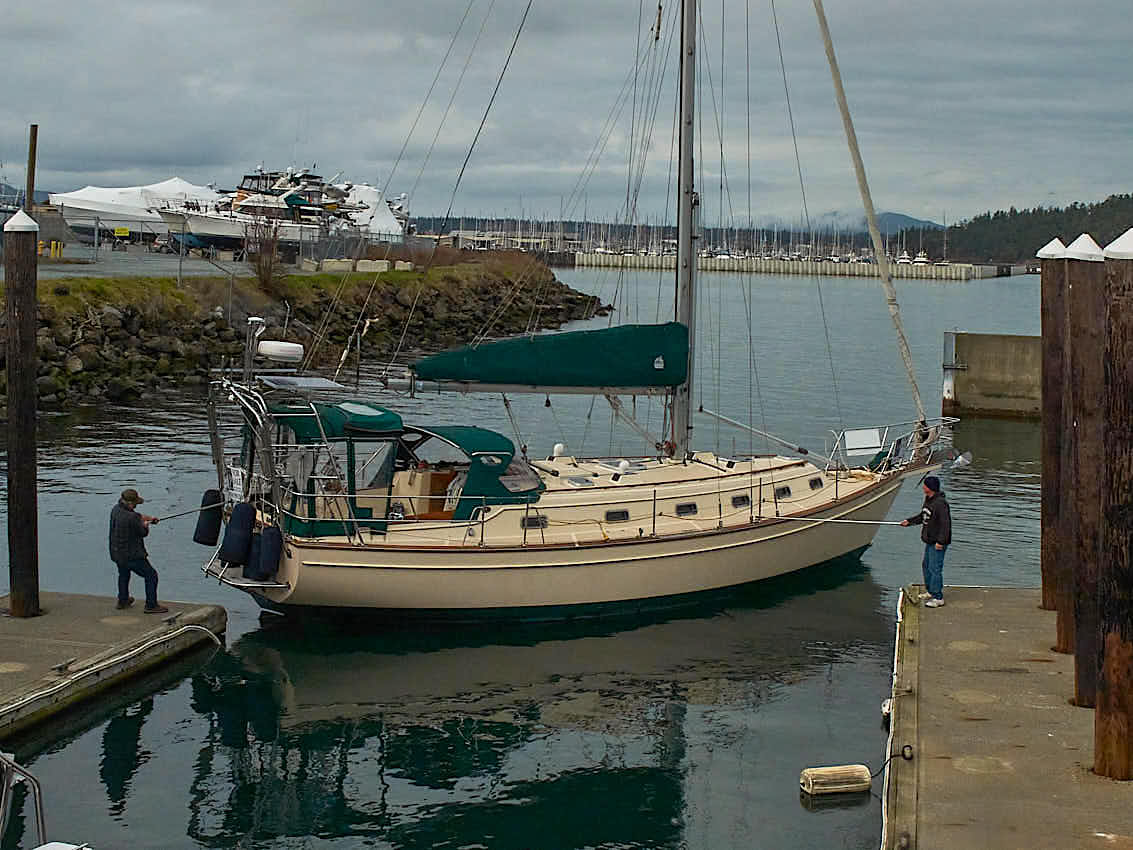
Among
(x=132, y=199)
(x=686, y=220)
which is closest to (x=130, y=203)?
(x=132, y=199)

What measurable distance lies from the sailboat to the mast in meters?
0.03

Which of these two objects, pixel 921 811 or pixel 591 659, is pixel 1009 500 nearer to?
pixel 591 659

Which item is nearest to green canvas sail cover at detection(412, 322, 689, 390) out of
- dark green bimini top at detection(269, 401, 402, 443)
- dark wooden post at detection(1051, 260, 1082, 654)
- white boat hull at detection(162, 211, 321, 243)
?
dark green bimini top at detection(269, 401, 402, 443)

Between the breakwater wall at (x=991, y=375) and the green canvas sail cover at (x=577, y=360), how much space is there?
22071 mm

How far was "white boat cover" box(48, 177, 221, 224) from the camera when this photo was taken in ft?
273

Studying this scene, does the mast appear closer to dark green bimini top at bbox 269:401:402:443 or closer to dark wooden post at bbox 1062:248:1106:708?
dark green bimini top at bbox 269:401:402:443

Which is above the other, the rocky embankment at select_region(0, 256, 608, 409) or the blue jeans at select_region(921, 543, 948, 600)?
the rocky embankment at select_region(0, 256, 608, 409)

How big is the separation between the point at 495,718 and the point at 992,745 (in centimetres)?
595

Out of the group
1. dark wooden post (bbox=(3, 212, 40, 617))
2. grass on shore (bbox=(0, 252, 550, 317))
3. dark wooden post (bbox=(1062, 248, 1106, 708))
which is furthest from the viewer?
grass on shore (bbox=(0, 252, 550, 317))

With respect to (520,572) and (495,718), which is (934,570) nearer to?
(520,572)

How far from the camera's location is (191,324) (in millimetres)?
44938

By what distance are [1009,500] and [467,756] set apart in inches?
708

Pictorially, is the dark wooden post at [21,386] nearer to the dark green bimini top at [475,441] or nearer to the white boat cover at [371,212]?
the dark green bimini top at [475,441]

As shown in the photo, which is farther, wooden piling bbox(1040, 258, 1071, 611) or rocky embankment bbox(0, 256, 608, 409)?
rocky embankment bbox(0, 256, 608, 409)
